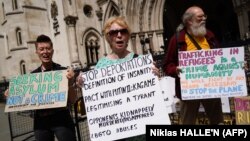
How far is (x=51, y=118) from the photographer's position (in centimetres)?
421

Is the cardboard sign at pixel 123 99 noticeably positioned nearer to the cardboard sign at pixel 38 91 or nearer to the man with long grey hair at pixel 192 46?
the cardboard sign at pixel 38 91

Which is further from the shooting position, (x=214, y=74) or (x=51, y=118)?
(x=214, y=74)

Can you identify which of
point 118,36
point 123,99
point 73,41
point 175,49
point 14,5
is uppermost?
point 14,5

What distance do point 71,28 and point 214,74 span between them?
21.6 metres

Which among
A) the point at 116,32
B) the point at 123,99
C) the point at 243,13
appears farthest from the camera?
the point at 243,13

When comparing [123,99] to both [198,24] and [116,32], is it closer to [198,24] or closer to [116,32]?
[116,32]

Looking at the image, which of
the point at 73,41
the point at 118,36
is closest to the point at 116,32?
the point at 118,36

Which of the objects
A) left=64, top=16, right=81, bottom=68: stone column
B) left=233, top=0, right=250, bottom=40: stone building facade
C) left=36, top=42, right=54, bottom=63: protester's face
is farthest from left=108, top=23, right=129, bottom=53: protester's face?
left=64, top=16, right=81, bottom=68: stone column

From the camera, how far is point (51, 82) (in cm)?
439

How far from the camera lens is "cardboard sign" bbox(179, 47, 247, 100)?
4.45 metres

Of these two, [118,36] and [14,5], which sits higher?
[14,5]

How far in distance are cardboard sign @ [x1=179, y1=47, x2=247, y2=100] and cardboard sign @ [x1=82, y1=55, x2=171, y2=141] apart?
2.54 feet

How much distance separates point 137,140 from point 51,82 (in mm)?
1244

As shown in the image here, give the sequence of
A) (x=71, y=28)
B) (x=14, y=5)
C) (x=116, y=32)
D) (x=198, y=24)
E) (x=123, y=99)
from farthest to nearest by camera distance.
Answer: (x=14, y=5) < (x=71, y=28) < (x=198, y=24) < (x=123, y=99) < (x=116, y=32)
